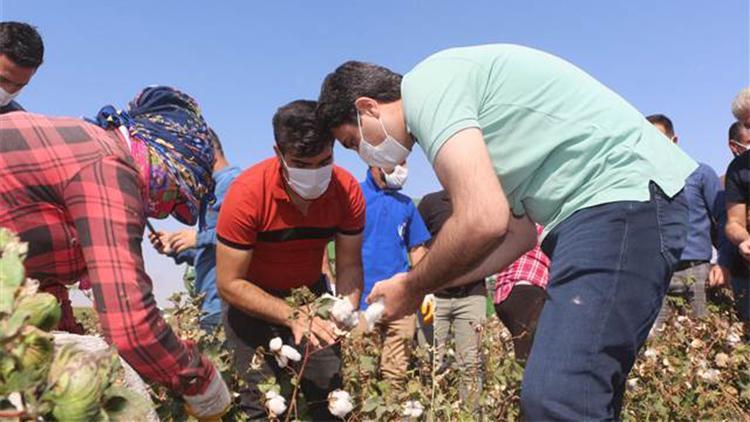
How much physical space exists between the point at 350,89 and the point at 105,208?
2.99 feet

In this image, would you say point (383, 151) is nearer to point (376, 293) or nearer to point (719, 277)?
point (376, 293)

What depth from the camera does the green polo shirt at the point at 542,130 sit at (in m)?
1.72

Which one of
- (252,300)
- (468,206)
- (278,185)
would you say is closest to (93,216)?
(468,206)

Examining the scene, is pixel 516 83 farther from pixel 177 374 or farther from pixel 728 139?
pixel 728 139

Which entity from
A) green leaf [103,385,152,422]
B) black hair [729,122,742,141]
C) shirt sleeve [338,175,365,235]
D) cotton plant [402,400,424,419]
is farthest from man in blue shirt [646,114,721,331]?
green leaf [103,385,152,422]

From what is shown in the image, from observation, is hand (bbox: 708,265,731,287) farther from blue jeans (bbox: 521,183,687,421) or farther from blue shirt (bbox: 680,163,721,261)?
blue jeans (bbox: 521,183,687,421)

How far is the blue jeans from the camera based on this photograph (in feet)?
5.16

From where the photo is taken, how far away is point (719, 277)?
4.66m

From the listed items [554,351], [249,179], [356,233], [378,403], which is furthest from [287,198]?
[554,351]

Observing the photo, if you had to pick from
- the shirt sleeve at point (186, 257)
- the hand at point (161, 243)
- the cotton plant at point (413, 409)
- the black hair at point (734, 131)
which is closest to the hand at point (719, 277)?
the black hair at point (734, 131)

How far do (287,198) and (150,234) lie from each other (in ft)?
3.71

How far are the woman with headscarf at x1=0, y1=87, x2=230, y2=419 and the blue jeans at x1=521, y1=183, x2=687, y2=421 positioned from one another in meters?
0.79

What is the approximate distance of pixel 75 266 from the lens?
163cm

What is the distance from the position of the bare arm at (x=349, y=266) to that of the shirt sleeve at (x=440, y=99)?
1.15 meters
